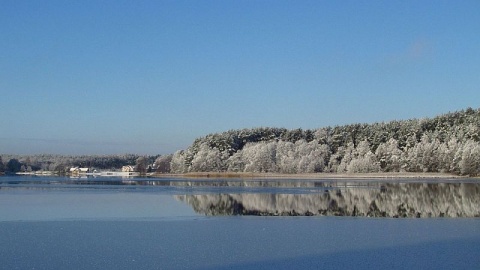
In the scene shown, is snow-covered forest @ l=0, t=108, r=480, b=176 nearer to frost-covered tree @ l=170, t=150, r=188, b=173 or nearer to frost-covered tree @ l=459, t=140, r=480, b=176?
frost-covered tree @ l=459, t=140, r=480, b=176

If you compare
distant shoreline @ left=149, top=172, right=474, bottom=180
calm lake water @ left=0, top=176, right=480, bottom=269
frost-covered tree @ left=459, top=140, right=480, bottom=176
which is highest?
frost-covered tree @ left=459, top=140, right=480, bottom=176

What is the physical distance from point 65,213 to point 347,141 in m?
90.1

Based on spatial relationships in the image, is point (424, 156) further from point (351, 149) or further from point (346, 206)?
point (346, 206)

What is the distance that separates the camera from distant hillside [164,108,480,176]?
93688 mm

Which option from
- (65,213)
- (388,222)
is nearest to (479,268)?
(388,222)

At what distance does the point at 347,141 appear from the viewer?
115 m

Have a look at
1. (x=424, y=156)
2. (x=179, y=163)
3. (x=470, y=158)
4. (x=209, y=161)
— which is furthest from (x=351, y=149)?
(x=179, y=163)

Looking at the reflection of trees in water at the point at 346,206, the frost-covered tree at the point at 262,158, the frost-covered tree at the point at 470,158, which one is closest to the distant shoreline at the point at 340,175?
the frost-covered tree at the point at 470,158

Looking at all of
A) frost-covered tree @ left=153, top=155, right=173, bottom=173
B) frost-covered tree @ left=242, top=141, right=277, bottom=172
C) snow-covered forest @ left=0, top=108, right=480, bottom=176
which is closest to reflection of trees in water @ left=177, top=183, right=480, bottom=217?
snow-covered forest @ left=0, top=108, right=480, bottom=176

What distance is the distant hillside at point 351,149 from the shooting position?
93688mm

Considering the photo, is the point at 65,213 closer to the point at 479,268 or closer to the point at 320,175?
the point at 479,268

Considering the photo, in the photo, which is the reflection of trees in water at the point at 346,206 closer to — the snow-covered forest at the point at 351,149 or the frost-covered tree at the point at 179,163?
the snow-covered forest at the point at 351,149

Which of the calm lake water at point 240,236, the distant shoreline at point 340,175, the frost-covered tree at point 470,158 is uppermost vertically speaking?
the frost-covered tree at point 470,158

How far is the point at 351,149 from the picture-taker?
110 metres
